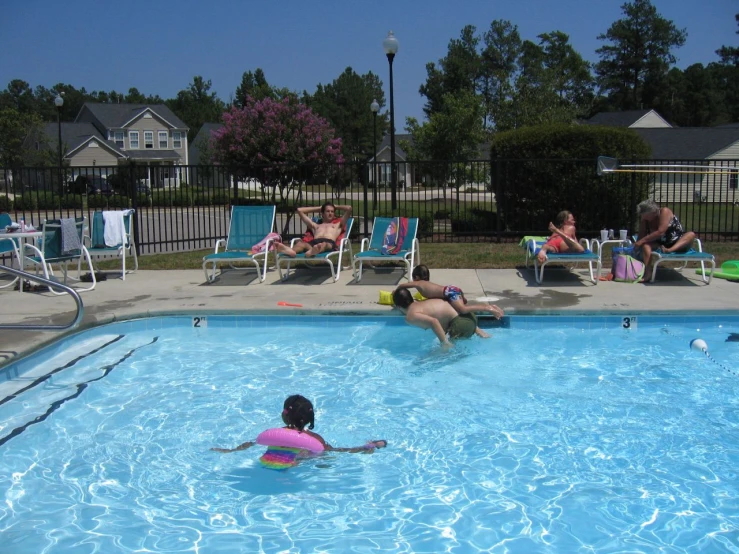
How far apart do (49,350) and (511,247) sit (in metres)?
8.91

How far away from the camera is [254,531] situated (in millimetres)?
3979

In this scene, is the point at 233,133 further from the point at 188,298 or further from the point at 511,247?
the point at 188,298

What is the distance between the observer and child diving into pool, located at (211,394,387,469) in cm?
438

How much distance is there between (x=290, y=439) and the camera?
4.42 metres

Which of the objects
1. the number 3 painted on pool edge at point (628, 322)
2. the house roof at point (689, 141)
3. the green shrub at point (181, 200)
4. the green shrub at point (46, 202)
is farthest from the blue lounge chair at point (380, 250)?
the house roof at point (689, 141)

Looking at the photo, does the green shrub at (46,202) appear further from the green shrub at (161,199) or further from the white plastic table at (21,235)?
the white plastic table at (21,235)

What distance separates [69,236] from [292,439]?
6.68 m

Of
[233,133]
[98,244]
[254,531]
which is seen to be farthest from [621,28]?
[254,531]

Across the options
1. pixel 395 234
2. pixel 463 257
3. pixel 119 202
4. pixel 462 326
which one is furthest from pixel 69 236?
pixel 119 202

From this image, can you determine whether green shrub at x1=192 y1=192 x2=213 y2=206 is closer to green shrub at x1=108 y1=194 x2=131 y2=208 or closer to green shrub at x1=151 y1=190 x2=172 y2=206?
green shrub at x1=151 y1=190 x2=172 y2=206

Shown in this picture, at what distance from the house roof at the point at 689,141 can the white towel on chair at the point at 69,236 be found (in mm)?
33050

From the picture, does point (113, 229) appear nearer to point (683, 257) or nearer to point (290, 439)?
point (290, 439)

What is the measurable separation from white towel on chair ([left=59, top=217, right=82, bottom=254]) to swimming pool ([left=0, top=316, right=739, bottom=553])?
2429 millimetres

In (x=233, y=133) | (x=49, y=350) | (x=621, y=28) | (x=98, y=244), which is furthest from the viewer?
(x=621, y=28)
